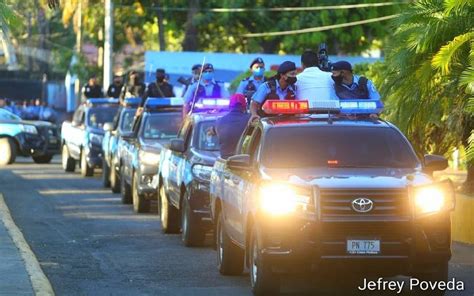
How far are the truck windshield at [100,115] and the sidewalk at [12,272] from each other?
50.6 ft

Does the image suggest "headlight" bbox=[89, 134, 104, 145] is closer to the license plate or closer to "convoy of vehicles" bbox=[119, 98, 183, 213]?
"convoy of vehicles" bbox=[119, 98, 183, 213]

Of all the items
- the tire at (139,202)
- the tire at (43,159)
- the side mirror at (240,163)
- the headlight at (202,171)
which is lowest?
the tire at (43,159)

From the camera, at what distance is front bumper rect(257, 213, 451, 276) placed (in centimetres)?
1130

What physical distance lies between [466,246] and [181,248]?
371 cm

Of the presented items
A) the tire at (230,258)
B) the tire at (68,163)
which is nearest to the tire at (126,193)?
the tire at (230,258)

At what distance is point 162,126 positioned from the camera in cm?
2255

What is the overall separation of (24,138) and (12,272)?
23965 millimetres

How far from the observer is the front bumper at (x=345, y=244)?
1130cm

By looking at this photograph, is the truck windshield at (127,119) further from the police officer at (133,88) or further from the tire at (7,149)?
the tire at (7,149)

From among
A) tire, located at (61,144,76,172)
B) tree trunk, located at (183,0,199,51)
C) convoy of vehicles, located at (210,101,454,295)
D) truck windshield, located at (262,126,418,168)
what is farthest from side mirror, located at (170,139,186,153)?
tree trunk, located at (183,0,199,51)

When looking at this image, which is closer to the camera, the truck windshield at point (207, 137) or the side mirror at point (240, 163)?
the side mirror at point (240, 163)

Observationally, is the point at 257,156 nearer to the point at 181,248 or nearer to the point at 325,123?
the point at 325,123

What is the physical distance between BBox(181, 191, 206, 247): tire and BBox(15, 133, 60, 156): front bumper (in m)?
20.5

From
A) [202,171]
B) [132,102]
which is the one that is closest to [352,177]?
[202,171]
